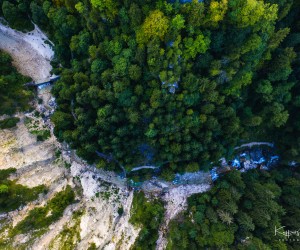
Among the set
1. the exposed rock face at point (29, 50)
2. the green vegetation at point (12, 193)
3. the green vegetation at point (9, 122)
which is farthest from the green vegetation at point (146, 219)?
the exposed rock face at point (29, 50)

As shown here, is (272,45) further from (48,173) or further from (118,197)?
(48,173)

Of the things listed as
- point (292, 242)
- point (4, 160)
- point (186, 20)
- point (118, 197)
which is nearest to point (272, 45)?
point (186, 20)

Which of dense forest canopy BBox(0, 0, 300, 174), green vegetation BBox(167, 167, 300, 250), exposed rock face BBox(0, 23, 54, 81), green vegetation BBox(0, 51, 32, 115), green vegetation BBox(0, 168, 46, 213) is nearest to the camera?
dense forest canopy BBox(0, 0, 300, 174)

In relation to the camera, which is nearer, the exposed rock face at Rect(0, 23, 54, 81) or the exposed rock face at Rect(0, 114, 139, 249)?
the exposed rock face at Rect(0, 114, 139, 249)

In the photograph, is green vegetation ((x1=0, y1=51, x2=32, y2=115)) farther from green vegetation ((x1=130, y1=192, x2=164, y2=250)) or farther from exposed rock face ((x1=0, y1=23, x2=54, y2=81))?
green vegetation ((x1=130, y1=192, x2=164, y2=250))

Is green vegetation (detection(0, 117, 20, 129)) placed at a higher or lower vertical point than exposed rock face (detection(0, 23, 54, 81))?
lower

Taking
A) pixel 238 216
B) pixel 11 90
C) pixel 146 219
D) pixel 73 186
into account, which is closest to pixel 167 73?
pixel 146 219

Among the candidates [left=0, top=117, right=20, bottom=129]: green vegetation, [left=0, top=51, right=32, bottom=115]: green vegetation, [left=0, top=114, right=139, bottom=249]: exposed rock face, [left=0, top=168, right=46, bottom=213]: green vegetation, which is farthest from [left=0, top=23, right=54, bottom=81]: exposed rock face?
[left=0, top=168, right=46, bottom=213]: green vegetation
